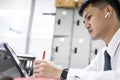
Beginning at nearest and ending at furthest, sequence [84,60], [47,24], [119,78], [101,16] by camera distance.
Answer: [119,78] → [101,16] → [84,60] → [47,24]

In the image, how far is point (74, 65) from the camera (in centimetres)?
586

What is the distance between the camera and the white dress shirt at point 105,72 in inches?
30.5

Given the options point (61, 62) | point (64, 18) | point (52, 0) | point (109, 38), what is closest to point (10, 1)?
point (52, 0)

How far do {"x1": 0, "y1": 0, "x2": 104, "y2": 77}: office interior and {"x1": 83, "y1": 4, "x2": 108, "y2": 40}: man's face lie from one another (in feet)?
15.6

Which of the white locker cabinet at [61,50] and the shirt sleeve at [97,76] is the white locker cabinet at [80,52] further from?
the shirt sleeve at [97,76]

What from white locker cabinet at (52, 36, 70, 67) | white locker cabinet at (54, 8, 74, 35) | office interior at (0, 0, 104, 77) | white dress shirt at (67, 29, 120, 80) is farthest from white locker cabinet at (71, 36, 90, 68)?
white dress shirt at (67, 29, 120, 80)

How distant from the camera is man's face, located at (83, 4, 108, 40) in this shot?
956mm

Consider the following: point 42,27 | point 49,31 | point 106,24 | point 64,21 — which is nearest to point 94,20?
point 106,24

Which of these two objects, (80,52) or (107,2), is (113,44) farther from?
(80,52)

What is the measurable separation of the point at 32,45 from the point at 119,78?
5925 millimetres

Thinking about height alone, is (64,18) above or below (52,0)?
below

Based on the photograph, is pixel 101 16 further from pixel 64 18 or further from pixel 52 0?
pixel 52 0

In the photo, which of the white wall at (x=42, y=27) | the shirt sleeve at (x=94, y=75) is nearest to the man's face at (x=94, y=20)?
the shirt sleeve at (x=94, y=75)

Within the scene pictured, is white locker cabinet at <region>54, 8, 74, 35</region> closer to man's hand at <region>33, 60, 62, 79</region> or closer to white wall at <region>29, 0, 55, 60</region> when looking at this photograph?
white wall at <region>29, 0, 55, 60</region>
